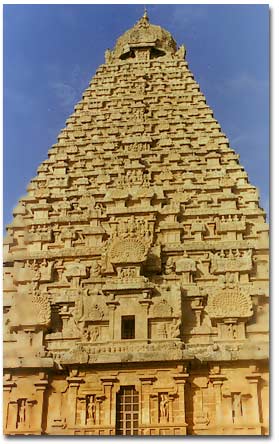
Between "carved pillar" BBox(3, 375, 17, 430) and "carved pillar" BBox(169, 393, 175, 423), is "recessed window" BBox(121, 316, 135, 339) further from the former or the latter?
"carved pillar" BBox(3, 375, 17, 430)

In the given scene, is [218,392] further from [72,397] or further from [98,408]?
[72,397]

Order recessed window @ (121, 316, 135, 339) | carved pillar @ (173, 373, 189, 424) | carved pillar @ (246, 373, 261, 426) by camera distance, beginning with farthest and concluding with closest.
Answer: recessed window @ (121, 316, 135, 339)
carved pillar @ (173, 373, 189, 424)
carved pillar @ (246, 373, 261, 426)

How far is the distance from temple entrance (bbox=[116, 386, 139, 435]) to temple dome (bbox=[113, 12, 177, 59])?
12639 mm

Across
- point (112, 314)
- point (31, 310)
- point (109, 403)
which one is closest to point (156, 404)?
point (109, 403)

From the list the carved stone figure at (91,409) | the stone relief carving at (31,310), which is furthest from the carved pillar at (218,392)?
the stone relief carving at (31,310)

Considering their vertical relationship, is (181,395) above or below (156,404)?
above

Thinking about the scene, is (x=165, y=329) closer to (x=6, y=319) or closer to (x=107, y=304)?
(x=107, y=304)

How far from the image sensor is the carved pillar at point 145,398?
13.7m

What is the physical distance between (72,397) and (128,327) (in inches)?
78.4

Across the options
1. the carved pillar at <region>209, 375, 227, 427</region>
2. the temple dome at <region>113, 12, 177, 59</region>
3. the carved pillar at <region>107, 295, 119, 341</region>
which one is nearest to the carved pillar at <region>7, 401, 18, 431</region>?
the carved pillar at <region>107, 295, 119, 341</region>

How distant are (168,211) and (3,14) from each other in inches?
232

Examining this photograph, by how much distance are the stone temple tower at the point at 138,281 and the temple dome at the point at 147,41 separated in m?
2.72

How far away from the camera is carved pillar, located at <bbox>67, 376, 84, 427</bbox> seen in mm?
13642

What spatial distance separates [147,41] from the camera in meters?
23.2
